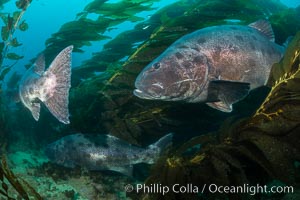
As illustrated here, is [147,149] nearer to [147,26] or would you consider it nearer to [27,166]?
[27,166]

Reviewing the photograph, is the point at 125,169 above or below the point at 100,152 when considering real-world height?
below

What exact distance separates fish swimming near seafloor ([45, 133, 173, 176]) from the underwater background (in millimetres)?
130

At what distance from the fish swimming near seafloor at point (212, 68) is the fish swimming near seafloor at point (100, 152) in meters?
1.78

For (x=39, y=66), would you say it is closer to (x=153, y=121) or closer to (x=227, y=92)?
(x=153, y=121)

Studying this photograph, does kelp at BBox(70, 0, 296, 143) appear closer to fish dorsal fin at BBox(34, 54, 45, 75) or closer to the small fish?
fish dorsal fin at BBox(34, 54, 45, 75)

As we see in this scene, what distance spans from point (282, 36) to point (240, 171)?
348cm

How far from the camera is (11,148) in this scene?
625 centimetres

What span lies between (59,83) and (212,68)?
2.02m

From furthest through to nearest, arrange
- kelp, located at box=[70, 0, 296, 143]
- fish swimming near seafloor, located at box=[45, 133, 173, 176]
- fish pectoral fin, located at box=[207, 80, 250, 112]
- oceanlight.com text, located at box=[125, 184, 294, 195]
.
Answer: fish swimming near seafloor, located at box=[45, 133, 173, 176], kelp, located at box=[70, 0, 296, 143], fish pectoral fin, located at box=[207, 80, 250, 112], oceanlight.com text, located at box=[125, 184, 294, 195]

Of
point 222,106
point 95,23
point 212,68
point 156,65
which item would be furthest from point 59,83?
point 95,23

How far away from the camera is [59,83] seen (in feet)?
12.8

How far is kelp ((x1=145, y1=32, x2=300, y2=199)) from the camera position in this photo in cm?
302

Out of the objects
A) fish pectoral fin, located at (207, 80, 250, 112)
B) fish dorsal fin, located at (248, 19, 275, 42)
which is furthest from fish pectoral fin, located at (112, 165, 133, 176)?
fish dorsal fin, located at (248, 19, 275, 42)

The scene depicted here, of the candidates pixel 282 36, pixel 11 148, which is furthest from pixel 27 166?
pixel 282 36
